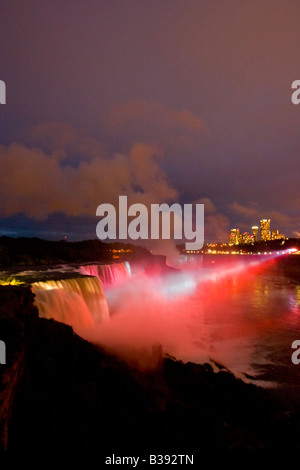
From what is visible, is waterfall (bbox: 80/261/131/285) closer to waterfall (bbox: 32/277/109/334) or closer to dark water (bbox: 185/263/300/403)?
Result: waterfall (bbox: 32/277/109/334)

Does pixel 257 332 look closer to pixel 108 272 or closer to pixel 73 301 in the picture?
pixel 73 301

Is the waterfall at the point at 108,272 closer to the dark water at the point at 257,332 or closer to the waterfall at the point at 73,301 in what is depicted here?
the waterfall at the point at 73,301

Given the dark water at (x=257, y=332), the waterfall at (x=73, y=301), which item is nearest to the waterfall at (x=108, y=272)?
the waterfall at (x=73, y=301)

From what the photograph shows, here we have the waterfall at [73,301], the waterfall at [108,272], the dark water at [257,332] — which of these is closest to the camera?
the dark water at [257,332]

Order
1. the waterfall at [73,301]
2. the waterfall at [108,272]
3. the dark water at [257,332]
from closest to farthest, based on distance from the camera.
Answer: the dark water at [257,332] → the waterfall at [73,301] → the waterfall at [108,272]
